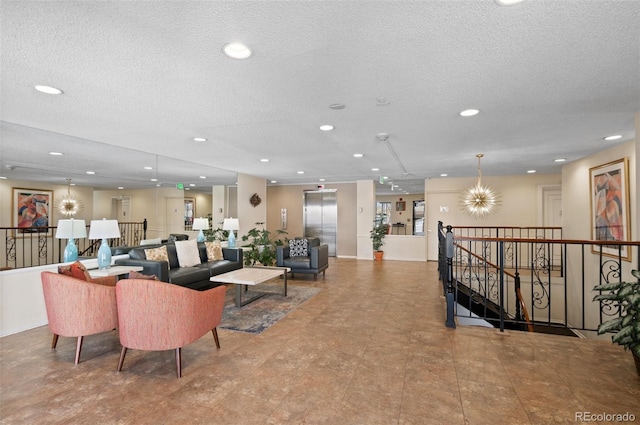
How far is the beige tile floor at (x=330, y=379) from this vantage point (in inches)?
82.5

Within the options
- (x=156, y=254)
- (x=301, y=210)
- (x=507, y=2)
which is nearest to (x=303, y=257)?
(x=156, y=254)

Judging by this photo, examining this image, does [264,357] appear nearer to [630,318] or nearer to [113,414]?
[113,414]

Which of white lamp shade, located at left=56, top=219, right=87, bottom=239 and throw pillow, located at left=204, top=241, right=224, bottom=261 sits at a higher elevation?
white lamp shade, located at left=56, top=219, right=87, bottom=239

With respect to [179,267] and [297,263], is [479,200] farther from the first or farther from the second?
[179,267]

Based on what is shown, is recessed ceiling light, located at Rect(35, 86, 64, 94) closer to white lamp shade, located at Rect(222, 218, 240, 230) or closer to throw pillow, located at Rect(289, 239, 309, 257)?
white lamp shade, located at Rect(222, 218, 240, 230)

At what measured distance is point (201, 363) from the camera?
9.30 ft

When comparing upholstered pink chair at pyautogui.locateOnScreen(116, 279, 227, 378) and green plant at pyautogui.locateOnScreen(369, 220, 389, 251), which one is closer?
upholstered pink chair at pyautogui.locateOnScreen(116, 279, 227, 378)

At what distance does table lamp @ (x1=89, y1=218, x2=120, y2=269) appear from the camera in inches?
161

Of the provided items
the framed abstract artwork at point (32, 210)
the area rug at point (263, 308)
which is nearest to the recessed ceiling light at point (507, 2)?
the area rug at point (263, 308)

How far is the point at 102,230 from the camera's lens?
163 inches

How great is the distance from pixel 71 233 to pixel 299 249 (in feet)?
13.4

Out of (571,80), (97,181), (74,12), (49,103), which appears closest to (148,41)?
(74,12)

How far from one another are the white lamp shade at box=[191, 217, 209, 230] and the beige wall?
405 cm

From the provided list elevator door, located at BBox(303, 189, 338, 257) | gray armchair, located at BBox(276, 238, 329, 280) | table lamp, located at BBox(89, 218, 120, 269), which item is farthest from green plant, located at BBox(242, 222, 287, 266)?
table lamp, located at BBox(89, 218, 120, 269)
